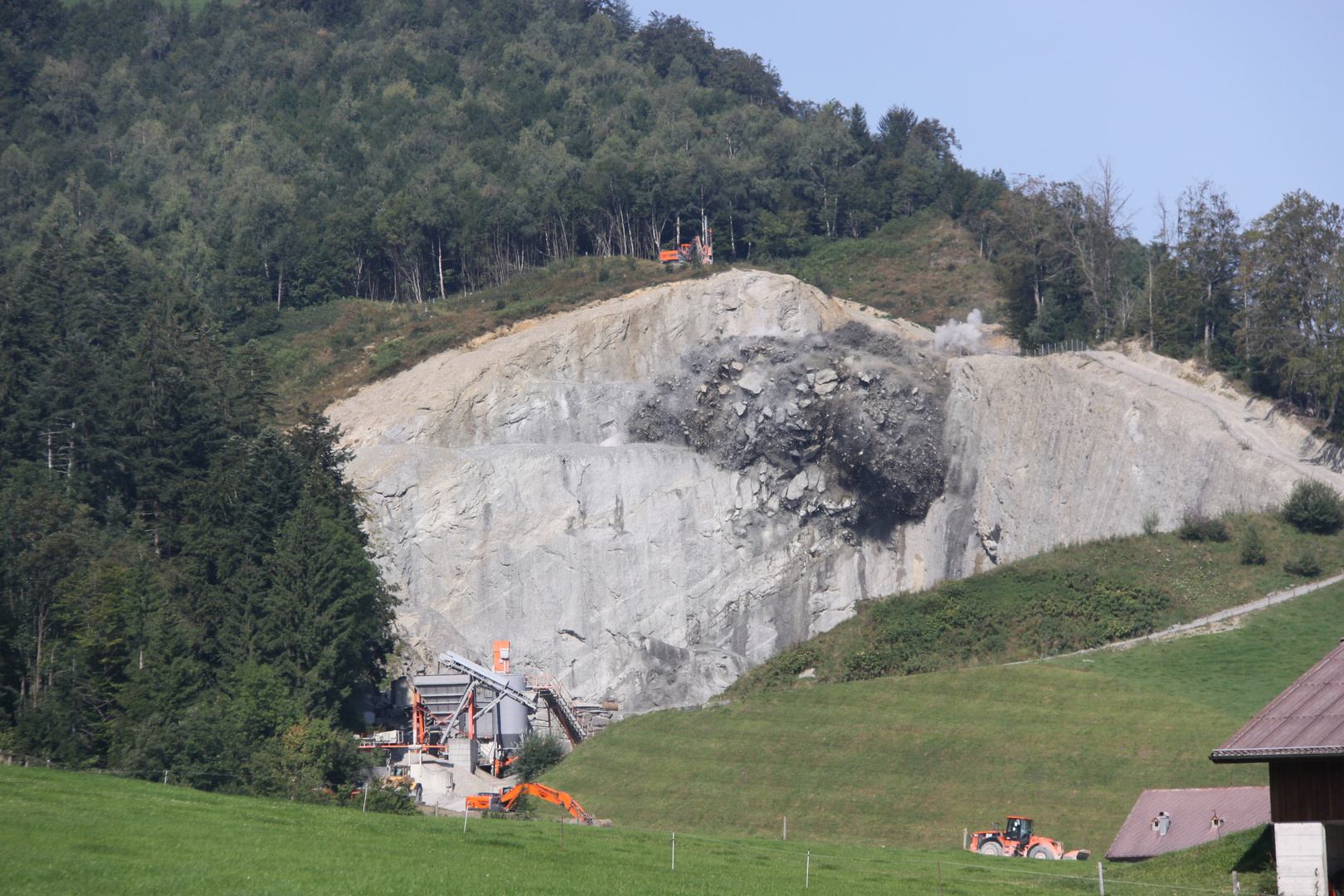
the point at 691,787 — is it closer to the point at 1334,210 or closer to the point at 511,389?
the point at 511,389

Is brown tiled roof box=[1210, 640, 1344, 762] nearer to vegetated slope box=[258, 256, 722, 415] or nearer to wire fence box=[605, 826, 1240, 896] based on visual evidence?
wire fence box=[605, 826, 1240, 896]

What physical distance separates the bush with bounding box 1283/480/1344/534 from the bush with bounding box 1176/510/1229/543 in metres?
2.60

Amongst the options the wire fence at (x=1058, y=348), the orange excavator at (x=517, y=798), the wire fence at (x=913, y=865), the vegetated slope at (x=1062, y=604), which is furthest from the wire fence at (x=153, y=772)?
the wire fence at (x=1058, y=348)

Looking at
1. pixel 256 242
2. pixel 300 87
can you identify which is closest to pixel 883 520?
pixel 256 242

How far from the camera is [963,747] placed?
141ft

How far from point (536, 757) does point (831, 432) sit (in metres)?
25.1

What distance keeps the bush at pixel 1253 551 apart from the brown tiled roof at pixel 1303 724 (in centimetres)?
2844

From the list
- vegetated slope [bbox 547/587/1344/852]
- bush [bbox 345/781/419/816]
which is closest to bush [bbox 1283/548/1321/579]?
vegetated slope [bbox 547/587/1344/852]

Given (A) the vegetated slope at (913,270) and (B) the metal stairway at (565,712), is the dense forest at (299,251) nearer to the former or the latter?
(A) the vegetated slope at (913,270)

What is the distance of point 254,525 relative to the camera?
186ft

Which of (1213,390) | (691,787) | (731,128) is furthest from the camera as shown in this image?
(731,128)

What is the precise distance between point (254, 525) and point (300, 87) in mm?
94220

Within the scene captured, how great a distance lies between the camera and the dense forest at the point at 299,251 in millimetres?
48531

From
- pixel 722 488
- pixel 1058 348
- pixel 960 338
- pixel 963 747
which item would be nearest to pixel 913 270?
pixel 960 338
